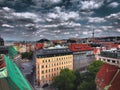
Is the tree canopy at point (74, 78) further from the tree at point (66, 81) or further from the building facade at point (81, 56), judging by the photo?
the building facade at point (81, 56)

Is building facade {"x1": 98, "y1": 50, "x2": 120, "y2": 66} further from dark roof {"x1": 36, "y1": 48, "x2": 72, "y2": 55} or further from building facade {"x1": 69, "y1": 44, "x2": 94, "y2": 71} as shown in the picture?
building facade {"x1": 69, "y1": 44, "x2": 94, "y2": 71}

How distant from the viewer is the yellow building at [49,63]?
53781 mm

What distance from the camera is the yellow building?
176 ft

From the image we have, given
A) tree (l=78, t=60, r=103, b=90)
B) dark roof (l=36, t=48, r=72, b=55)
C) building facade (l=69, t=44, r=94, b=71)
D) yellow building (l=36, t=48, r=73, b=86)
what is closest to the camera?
tree (l=78, t=60, r=103, b=90)

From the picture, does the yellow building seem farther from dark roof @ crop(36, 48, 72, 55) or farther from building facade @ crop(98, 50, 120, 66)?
building facade @ crop(98, 50, 120, 66)

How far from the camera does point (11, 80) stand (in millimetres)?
15820

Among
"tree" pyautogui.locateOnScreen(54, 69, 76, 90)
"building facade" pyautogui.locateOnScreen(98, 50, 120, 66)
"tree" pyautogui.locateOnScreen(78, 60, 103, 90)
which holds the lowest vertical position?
"tree" pyautogui.locateOnScreen(54, 69, 76, 90)

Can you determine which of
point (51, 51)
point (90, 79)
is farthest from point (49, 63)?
point (90, 79)

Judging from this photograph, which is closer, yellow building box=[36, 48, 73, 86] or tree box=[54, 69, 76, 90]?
tree box=[54, 69, 76, 90]

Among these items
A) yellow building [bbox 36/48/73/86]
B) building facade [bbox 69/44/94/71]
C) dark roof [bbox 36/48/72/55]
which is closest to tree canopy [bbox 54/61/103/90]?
yellow building [bbox 36/48/73/86]

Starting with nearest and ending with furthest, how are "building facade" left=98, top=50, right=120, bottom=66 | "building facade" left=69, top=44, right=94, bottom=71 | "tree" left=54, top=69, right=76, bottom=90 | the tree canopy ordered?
the tree canopy < "tree" left=54, top=69, right=76, bottom=90 < "building facade" left=98, top=50, right=120, bottom=66 < "building facade" left=69, top=44, right=94, bottom=71

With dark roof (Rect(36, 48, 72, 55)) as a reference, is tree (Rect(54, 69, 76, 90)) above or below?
below

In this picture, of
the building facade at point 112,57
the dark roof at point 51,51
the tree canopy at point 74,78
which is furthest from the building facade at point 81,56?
the tree canopy at point 74,78

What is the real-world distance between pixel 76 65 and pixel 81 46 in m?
9.29
